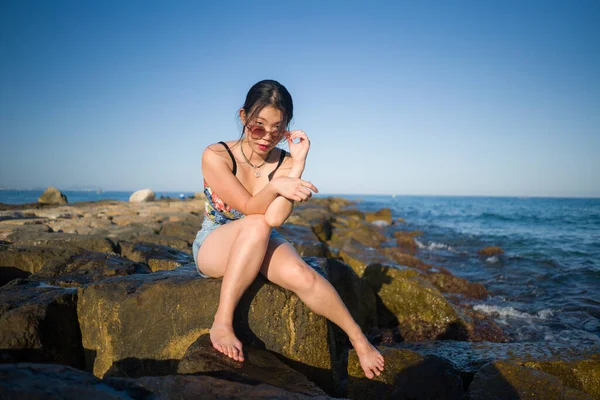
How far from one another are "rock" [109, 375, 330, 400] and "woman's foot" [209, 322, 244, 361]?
537 mm

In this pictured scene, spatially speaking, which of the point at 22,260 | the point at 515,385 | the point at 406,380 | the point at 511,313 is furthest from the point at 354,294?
the point at 22,260

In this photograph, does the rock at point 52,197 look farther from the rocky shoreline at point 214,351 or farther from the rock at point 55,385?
the rock at point 55,385

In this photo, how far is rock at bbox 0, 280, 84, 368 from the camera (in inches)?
104

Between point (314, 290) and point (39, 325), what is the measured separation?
223cm

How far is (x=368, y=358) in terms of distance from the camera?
2855 mm

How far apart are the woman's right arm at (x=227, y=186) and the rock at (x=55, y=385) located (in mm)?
1530

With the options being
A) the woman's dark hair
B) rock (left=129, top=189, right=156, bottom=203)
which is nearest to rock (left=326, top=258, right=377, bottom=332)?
the woman's dark hair

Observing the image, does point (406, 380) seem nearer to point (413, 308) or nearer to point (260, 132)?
point (260, 132)

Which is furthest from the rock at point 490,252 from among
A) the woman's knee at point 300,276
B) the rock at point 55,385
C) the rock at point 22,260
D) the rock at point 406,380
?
the rock at point 55,385

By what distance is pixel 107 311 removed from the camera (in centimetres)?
291

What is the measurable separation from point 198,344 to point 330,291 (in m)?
1.08

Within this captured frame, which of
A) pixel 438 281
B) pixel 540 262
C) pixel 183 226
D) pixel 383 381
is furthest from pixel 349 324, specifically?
pixel 540 262

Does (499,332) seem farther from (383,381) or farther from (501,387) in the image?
(383,381)

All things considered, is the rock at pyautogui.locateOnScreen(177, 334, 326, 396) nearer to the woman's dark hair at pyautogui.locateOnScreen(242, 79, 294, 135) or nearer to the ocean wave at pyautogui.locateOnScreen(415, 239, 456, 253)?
the woman's dark hair at pyautogui.locateOnScreen(242, 79, 294, 135)
